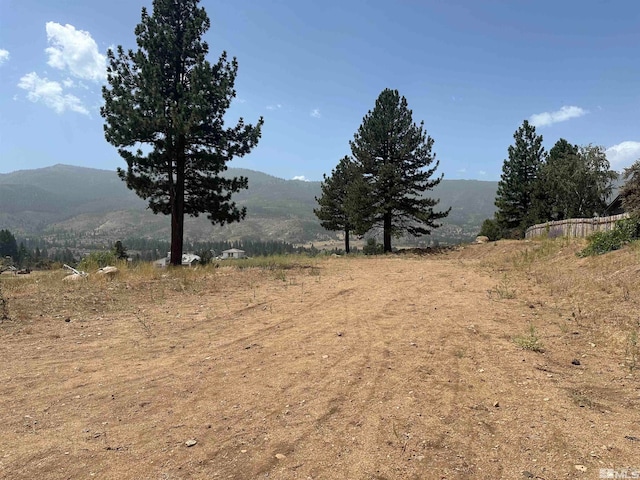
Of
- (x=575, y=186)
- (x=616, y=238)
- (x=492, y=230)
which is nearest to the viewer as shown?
(x=616, y=238)

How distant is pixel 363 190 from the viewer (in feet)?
85.3

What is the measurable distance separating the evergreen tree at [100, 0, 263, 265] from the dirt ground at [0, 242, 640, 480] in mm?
8954

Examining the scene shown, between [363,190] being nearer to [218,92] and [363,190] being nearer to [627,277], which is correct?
[218,92]

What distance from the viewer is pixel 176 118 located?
14.4 m

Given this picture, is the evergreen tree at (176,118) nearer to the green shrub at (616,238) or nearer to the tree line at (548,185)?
the green shrub at (616,238)

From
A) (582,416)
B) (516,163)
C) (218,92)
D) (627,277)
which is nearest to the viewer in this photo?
(582,416)

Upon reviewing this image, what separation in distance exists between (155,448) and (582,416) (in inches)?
143

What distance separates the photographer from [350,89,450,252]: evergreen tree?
25953 mm

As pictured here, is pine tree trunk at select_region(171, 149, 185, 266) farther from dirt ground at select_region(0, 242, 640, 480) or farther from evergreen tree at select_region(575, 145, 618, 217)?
evergreen tree at select_region(575, 145, 618, 217)

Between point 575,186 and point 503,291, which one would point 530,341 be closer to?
point 503,291

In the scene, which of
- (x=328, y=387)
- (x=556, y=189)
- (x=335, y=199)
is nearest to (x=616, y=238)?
(x=328, y=387)

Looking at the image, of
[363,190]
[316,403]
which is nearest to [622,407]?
[316,403]

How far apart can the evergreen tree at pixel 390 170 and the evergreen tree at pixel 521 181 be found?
17.2 m

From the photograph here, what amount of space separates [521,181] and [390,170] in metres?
22.0
